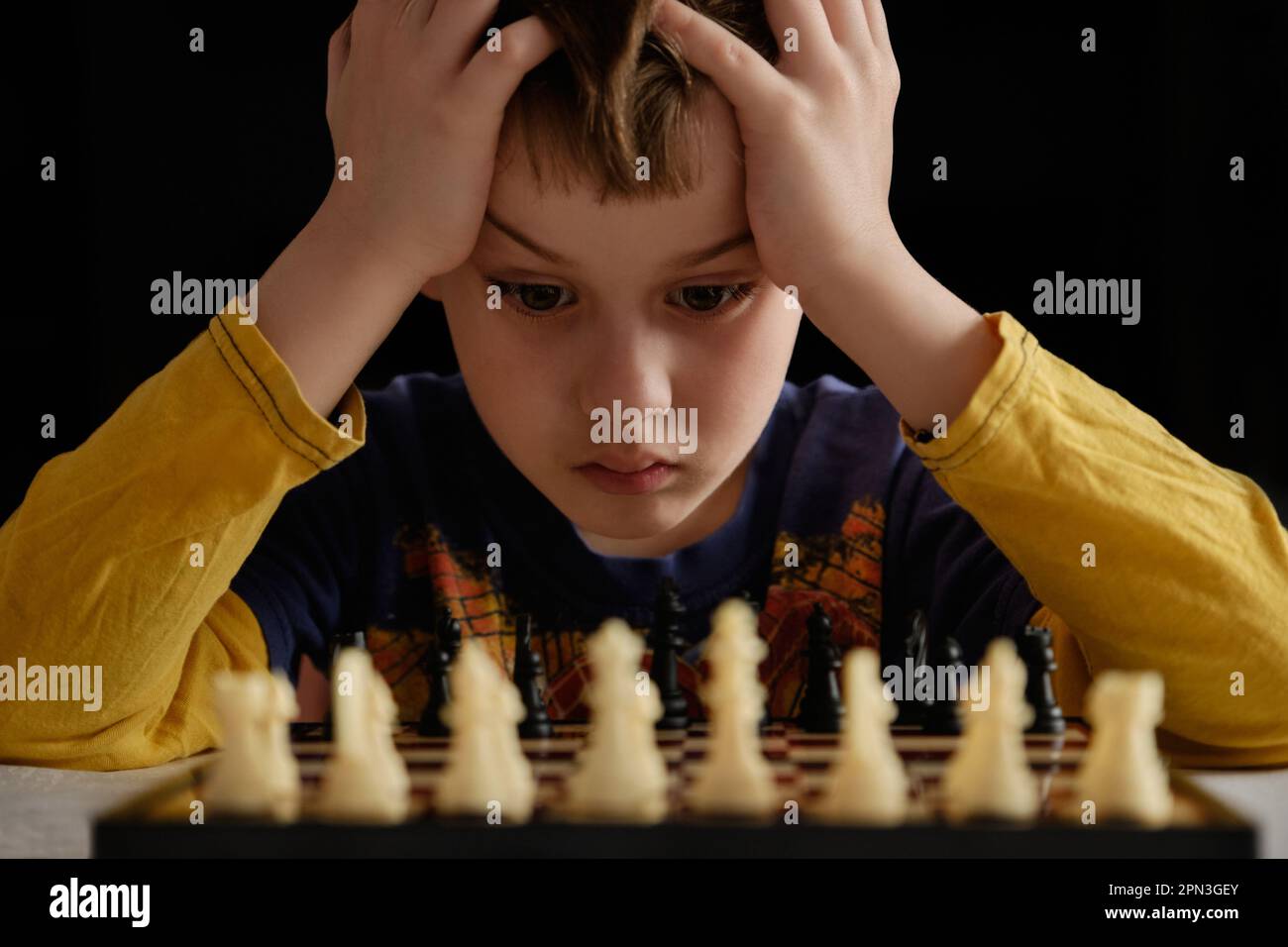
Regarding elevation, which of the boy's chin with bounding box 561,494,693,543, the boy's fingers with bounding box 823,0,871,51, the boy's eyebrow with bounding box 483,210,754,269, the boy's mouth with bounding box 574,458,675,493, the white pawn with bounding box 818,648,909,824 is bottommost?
the white pawn with bounding box 818,648,909,824

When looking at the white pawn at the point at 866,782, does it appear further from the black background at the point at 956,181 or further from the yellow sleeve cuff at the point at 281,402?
the black background at the point at 956,181

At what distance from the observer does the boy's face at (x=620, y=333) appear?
1.19 meters

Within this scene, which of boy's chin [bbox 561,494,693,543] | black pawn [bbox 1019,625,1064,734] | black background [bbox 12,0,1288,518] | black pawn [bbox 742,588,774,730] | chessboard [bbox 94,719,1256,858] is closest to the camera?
chessboard [bbox 94,719,1256,858]

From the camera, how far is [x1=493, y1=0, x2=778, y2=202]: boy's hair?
3.78 feet

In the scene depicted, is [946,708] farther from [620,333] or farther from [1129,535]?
[620,333]

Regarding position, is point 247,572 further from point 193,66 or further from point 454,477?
point 193,66

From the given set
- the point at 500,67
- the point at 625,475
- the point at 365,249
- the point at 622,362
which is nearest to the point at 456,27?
the point at 500,67

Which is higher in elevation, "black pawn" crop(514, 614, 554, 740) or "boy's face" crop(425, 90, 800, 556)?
"boy's face" crop(425, 90, 800, 556)

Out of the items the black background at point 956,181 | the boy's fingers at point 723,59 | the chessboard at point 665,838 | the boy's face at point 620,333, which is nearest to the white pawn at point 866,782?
the chessboard at point 665,838

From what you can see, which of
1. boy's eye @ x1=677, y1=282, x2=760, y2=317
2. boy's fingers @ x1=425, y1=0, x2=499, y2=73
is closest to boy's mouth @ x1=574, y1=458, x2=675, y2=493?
boy's eye @ x1=677, y1=282, x2=760, y2=317

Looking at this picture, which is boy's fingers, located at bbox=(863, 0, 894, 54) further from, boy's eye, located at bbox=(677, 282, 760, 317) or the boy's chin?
the boy's chin

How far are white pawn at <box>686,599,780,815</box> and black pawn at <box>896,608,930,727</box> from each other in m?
0.28

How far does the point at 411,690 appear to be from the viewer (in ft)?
5.02

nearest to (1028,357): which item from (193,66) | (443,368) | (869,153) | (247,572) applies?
(869,153)
